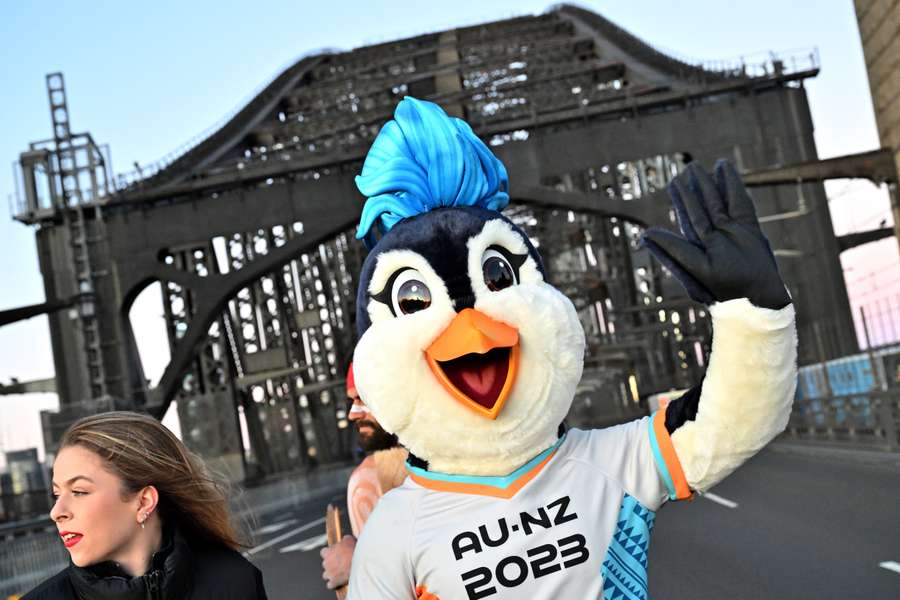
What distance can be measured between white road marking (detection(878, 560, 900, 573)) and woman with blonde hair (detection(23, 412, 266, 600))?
5.94 meters

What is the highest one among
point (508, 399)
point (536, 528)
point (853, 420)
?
point (508, 399)

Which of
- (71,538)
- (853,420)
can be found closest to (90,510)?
(71,538)

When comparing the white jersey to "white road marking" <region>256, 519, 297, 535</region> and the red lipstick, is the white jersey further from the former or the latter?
"white road marking" <region>256, 519, 297, 535</region>

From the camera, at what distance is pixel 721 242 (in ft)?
9.13

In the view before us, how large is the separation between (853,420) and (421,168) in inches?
718

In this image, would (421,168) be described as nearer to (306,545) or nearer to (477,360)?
(477,360)

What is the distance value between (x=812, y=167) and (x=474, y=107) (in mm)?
24410

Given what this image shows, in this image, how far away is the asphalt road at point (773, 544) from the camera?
8234 mm

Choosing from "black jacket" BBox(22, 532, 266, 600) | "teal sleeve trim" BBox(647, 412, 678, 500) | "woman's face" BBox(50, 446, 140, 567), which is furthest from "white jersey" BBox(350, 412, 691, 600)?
"woman's face" BBox(50, 446, 140, 567)

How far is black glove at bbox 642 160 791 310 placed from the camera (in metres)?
2.79

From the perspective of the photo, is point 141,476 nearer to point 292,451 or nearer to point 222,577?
point 222,577


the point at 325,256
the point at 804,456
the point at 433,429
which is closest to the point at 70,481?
the point at 433,429

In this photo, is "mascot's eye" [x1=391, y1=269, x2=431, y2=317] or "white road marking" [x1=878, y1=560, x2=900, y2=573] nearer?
"mascot's eye" [x1=391, y1=269, x2=431, y2=317]

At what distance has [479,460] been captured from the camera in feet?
10.4
